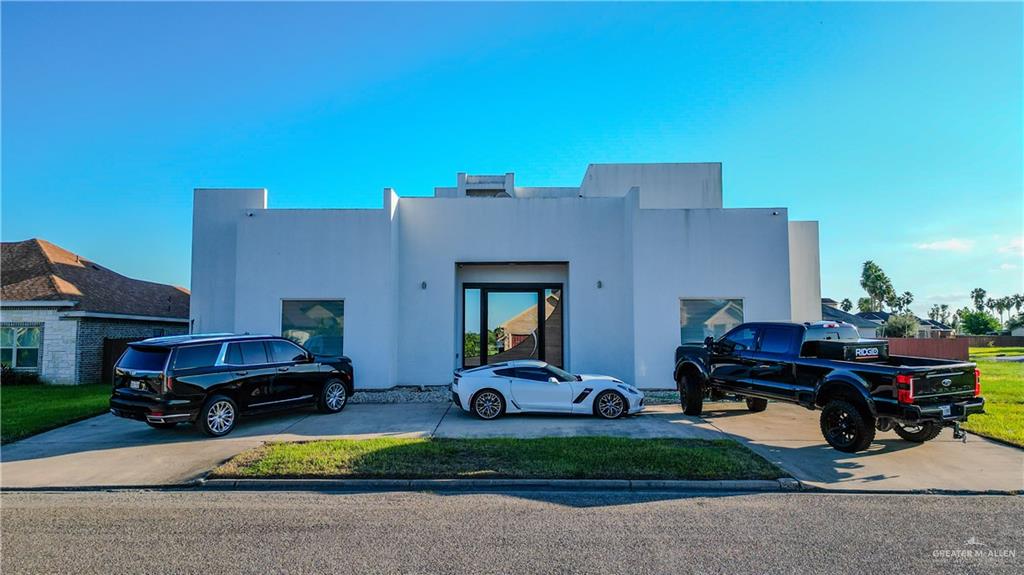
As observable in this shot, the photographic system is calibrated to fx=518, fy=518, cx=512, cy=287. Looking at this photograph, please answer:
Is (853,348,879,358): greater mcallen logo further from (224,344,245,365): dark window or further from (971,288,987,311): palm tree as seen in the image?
(971,288,987,311): palm tree

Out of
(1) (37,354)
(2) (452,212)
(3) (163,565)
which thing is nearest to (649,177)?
(2) (452,212)

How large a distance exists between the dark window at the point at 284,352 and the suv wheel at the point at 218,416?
123cm

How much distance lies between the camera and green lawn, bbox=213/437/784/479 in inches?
260

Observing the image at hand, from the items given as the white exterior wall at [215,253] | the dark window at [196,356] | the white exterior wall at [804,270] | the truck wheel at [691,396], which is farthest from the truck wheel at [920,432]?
the white exterior wall at [215,253]

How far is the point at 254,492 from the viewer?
6.31 m

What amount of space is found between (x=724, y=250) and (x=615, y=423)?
6.08m

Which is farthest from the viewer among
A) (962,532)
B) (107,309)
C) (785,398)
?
(107,309)

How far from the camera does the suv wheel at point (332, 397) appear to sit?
1104 centimetres

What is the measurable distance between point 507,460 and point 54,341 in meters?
18.5

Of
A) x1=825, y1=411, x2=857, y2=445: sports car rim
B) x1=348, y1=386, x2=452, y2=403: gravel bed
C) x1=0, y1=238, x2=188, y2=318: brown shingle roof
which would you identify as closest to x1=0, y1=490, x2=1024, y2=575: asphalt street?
x1=825, y1=411, x2=857, y2=445: sports car rim

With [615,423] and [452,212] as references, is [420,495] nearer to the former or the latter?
[615,423]

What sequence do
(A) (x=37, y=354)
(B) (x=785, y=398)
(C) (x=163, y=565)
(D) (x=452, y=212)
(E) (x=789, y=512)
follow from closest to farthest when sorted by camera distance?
(C) (x=163, y=565)
(E) (x=789, y=512)
(B) (x=785, y=398)
(D) (x=452, y=212)
(A) (x=37, y=354)

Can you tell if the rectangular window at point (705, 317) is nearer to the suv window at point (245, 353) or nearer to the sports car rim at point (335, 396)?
the sports car rim at point (335, 396)

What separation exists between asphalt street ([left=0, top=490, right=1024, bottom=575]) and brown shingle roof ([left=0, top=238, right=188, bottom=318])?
15.5 meters
